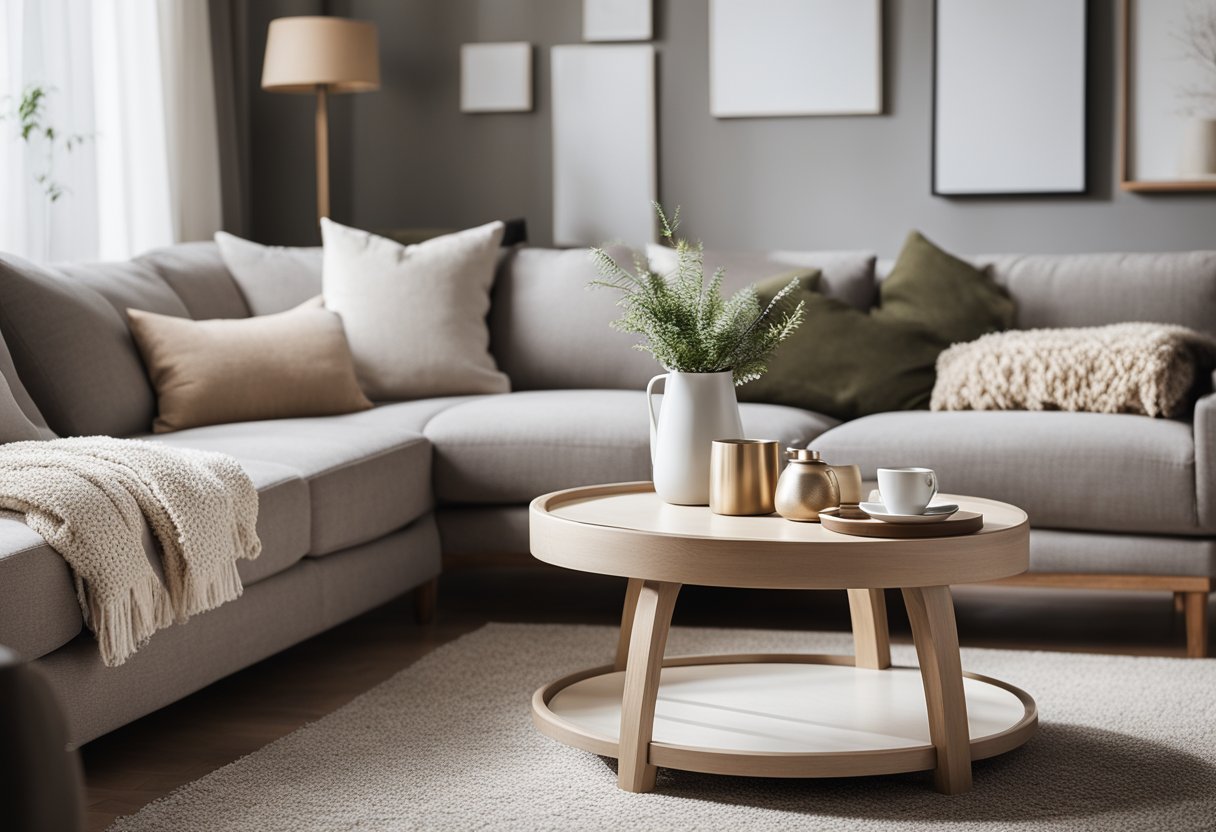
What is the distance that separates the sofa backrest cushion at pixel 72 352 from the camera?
9.90ft

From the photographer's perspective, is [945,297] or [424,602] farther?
[945,297]

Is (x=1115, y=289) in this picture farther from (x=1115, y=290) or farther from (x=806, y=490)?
(x=806, y=490)

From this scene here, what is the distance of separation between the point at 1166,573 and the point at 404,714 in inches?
64.4

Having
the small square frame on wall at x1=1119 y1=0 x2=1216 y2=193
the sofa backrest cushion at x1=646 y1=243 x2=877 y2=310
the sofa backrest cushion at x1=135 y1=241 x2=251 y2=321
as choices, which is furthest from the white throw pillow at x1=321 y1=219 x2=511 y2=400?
the small square frame on wall at x1=1119 y1=0 x2=1216 y2=193

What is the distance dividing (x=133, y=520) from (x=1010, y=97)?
134 inches

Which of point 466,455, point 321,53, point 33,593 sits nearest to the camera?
point 33,593

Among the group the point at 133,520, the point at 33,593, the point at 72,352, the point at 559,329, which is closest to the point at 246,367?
the point at 72,352

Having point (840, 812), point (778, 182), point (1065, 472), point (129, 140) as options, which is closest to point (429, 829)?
point (840, 812)

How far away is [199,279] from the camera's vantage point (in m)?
3.82

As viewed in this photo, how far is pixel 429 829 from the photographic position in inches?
79.7

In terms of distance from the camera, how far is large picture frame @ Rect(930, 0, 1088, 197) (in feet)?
15.1

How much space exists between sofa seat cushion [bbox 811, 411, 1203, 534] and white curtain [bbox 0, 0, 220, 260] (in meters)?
2.29

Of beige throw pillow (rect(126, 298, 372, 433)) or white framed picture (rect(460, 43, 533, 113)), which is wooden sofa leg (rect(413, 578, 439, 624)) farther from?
white framed picture (rect(460, 43, 533, 113))

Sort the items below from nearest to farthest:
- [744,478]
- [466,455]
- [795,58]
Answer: [744,478]
[466,455]
[795,58]
